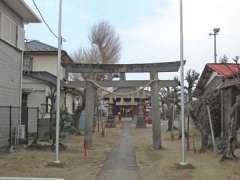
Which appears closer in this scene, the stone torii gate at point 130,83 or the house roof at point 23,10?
the house roof at point 23,10

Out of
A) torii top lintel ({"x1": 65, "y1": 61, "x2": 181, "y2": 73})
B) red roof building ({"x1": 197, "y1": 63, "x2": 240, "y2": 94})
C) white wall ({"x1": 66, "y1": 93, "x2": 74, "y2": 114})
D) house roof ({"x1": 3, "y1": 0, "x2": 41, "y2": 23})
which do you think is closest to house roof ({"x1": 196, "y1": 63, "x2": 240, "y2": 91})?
red roof building ({"x1": 197, "y1": 63, "x2": 240, "y2": 94})

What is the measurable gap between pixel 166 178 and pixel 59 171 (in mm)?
3101

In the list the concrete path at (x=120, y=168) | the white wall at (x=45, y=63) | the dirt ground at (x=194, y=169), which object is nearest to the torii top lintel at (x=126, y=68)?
the concrete path at (x=120, y=168)

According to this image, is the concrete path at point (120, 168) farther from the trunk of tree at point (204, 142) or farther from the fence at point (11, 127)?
the fence at point (11, 127)

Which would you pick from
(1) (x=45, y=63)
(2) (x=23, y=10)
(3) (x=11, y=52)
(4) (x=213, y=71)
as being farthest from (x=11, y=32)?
(1) (x=45, y=63)

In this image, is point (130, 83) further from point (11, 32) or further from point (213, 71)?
point (213, 71)

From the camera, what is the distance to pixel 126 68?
22.0 metres

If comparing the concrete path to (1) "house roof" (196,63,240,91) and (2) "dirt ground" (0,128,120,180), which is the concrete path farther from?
(1) "house roof" (196,63,240,91)

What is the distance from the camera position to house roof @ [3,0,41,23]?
62.7 feet

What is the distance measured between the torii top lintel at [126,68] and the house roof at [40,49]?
13.4 meters

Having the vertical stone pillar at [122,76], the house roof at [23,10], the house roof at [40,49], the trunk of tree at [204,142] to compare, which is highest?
the house roof at [40,49]

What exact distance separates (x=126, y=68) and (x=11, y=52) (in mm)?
5365

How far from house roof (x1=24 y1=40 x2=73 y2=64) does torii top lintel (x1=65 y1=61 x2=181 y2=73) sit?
1343cm

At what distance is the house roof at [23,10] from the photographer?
19097 mm
